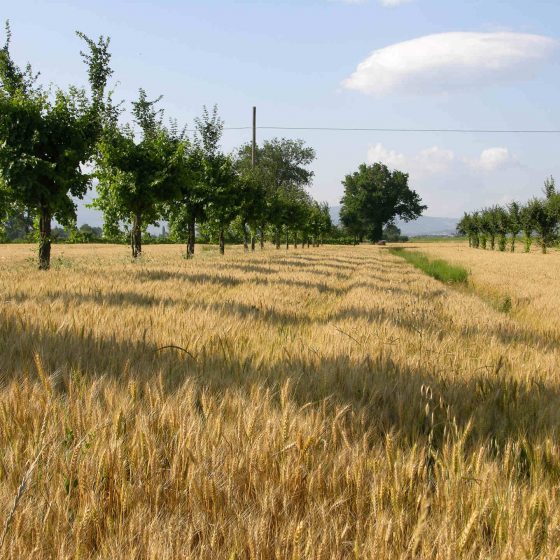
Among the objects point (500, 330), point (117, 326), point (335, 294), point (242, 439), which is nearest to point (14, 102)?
point (335, 294)

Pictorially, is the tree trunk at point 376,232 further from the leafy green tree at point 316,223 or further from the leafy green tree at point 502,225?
the leafy green tree at point 502,225

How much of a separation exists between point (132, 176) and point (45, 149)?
203 inches

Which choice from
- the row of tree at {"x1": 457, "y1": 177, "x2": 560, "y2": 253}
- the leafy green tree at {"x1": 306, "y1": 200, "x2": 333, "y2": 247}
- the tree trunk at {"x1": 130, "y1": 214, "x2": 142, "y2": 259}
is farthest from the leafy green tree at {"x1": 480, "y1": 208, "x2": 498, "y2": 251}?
the tree trunk at {"x1": 130, "y1": 214, "x2": 142, "y2": 259}

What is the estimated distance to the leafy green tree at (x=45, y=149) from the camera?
14211 millimetres

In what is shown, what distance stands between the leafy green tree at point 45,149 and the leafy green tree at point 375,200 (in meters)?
109

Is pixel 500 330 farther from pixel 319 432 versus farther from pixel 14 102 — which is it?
pixel 14 102

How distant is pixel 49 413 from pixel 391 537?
1420mm

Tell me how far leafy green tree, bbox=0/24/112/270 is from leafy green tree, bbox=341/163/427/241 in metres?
109

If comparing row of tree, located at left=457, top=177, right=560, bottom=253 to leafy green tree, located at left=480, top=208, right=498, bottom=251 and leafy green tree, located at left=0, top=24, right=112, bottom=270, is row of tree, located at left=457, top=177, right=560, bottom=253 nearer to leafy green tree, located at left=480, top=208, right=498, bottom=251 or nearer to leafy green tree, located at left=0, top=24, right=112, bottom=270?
leafy green tree, located at left=480, top=208, right=498, bottom=251

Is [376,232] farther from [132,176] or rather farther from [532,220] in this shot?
[132,176]

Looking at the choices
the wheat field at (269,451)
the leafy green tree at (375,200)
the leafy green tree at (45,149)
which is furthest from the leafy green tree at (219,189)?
the leafy green tree at (375,200)

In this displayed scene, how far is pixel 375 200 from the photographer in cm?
12338

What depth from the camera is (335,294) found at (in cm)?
973

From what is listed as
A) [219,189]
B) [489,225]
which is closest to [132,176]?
[219,189]
